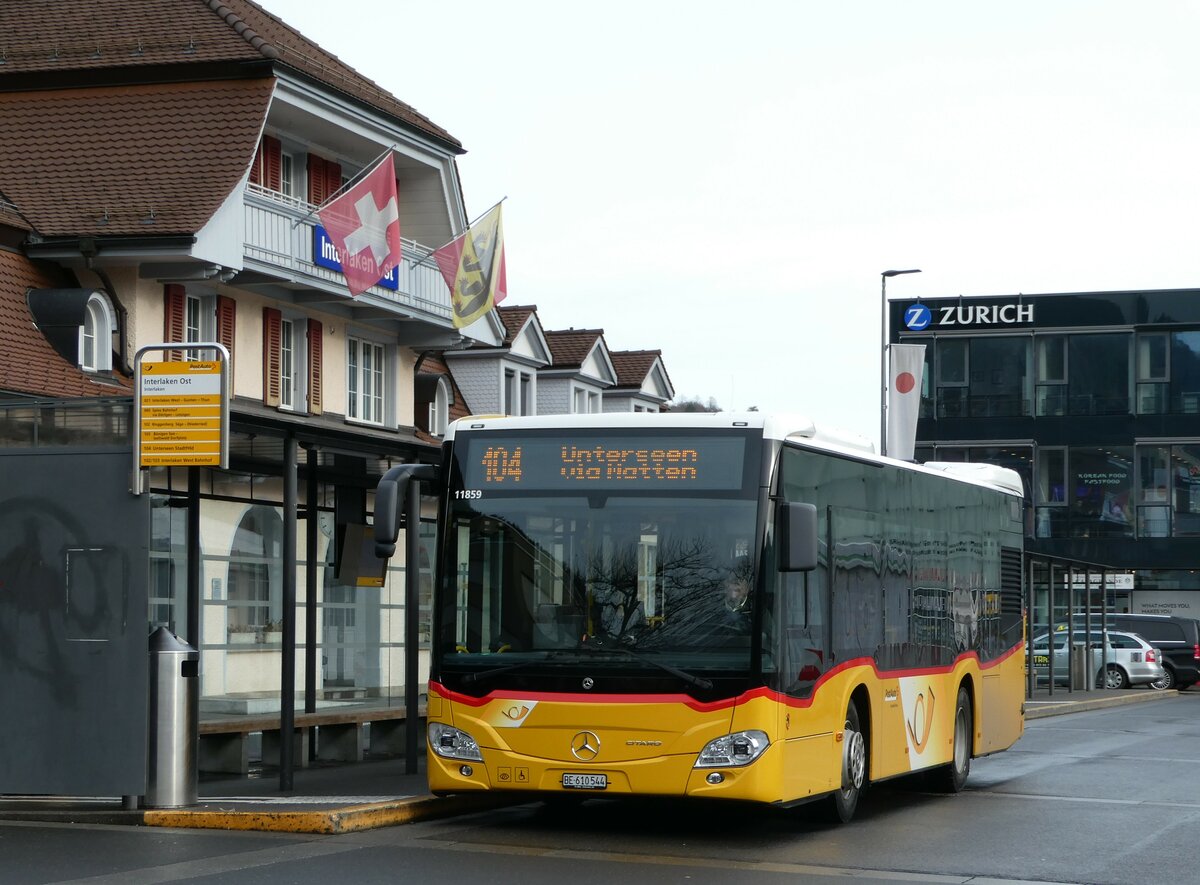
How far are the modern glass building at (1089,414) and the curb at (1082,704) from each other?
1704cm

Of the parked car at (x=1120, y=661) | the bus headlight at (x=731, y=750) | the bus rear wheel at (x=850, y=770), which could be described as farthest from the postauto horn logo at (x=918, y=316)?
the bus headlight at (x=731, y=750)

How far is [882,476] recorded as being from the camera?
1527 centimetres

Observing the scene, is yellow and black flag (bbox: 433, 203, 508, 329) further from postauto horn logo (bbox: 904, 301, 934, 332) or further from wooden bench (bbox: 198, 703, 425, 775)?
postauto horn logo (bbox: 904, 301, 934, 332)

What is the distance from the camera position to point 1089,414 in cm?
6222

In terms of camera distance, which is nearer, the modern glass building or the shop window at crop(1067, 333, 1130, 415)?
the modern glass building

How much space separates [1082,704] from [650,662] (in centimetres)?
2640

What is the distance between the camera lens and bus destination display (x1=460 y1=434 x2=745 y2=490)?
41.5 feet

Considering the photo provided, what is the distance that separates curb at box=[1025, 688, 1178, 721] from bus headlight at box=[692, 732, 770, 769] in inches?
854

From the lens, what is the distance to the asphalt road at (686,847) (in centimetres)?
1112

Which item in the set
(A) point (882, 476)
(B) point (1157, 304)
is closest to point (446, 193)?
(A) point (882, 476)

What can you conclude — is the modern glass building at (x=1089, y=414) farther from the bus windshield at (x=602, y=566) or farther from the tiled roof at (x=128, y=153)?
the bus windshield at (x=602, y=566)

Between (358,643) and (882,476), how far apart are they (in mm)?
7069

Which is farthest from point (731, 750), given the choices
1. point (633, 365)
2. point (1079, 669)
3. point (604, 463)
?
point (633, 365)

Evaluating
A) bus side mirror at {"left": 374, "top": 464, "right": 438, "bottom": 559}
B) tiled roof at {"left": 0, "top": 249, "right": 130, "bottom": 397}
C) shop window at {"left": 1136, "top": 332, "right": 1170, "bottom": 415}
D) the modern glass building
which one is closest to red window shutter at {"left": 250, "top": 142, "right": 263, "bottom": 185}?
tiled roof at {"left": 0, "top": 249, "right": 130, "bottom": 397}
